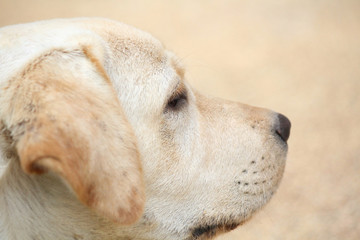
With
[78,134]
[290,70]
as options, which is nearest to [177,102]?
[78,134]

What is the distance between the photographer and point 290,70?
25.1ft

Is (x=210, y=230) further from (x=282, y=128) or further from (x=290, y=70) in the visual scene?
(x=290, y=70)

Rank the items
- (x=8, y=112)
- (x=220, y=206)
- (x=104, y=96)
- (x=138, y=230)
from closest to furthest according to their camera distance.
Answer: (x=8, y=112) → (x=104, y=96) → (x=138, y=230) → (x=220, y=206)

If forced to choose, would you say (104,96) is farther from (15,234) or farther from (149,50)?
(15,234)

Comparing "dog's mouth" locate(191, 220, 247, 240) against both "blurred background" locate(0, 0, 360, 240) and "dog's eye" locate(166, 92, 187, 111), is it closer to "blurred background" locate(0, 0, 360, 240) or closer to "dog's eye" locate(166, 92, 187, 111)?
"blurred background" locate(0, 0, 360, 240)

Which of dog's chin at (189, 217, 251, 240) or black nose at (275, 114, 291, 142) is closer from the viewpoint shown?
dog's chin at (189, 217, 251, 240)

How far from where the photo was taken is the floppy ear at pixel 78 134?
1.63m

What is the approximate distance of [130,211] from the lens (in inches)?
71.6

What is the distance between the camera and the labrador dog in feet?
5.65

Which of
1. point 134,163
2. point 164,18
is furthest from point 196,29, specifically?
point 134,163

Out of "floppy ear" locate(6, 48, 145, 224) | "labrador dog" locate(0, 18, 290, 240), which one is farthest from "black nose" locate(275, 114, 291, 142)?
"floppy ear" locate(6, 48, 145, 224)

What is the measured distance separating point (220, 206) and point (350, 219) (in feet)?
8.56

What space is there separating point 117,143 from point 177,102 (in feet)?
2.18

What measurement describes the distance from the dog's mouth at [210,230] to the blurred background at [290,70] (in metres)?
0.22
